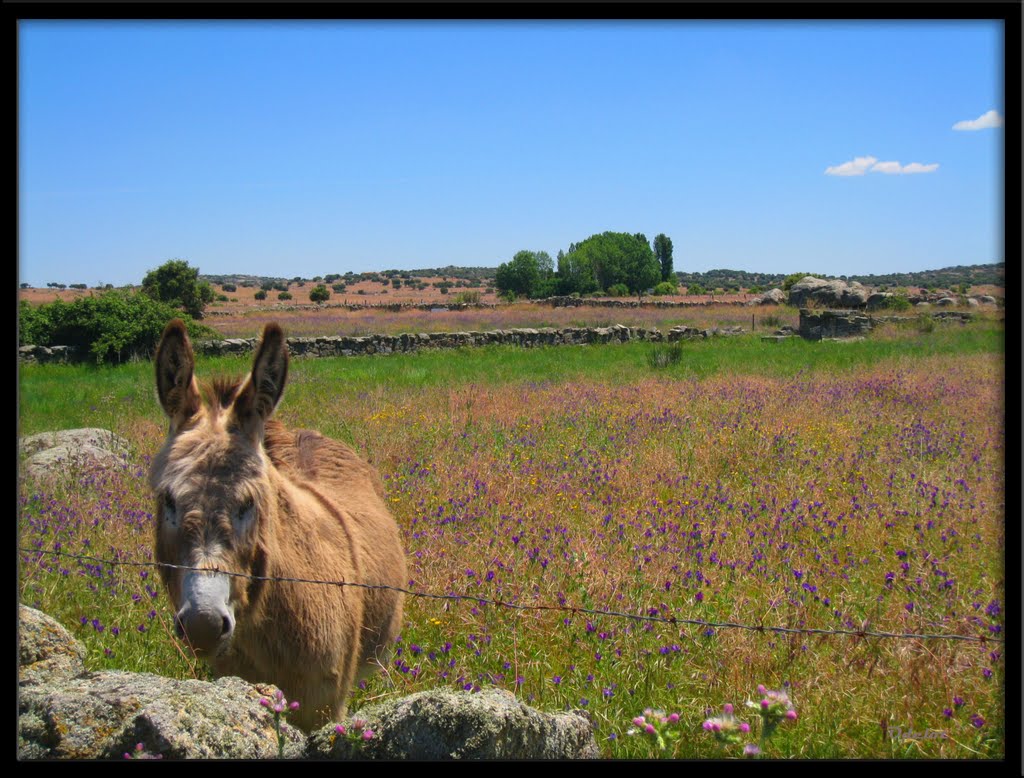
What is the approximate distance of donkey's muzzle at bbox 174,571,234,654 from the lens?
2.33m

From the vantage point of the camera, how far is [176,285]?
37.1 meters

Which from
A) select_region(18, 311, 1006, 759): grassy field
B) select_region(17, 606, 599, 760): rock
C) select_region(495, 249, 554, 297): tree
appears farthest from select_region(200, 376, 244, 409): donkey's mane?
select_region(495, 249, 554, 297): tree

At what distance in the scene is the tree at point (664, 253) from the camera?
332ft

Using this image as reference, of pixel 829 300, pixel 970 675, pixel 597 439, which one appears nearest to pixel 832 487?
pixel 597 439

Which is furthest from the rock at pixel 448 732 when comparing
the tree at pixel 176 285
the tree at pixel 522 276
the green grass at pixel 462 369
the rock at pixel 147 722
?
A: the tree at pixel 522 276

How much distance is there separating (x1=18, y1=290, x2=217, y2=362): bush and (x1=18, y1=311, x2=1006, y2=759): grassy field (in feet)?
28.2

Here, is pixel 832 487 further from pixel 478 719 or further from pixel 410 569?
pixel 478 719

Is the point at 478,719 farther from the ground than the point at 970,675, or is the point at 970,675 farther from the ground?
the point at 478,719

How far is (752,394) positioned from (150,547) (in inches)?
391

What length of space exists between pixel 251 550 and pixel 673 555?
131 inches

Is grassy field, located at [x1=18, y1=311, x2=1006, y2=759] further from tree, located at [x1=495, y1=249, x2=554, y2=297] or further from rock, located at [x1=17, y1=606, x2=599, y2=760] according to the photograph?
tree, located at [x1=495, y1=249, x2=554, y2=297]

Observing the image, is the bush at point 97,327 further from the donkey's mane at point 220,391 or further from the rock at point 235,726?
the rock at point 235,726
